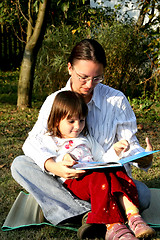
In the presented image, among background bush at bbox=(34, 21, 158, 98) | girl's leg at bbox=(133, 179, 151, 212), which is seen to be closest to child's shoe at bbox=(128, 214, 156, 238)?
girl's leg at bbox=(133, 179, 151, 212)

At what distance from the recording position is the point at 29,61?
22.8 feet

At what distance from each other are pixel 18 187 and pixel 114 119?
1359 millimetres

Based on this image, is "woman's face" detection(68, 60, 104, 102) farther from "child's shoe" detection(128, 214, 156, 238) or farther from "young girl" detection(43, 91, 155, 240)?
"child's shoe" detection(128, 214, 156, 238)

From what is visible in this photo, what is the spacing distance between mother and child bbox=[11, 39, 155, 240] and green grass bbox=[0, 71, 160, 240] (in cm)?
18

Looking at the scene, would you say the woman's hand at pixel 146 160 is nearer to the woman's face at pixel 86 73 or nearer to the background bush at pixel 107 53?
the woman's face at pixel 86 73

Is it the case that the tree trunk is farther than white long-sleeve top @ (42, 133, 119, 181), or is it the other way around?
the tree trunk

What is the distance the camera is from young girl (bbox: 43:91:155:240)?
2.45 meters

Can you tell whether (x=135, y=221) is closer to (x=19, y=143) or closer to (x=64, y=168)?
(x=64, y=168)

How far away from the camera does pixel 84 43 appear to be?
293cm

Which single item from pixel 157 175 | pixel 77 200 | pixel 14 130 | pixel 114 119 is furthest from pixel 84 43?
pixel 14 130

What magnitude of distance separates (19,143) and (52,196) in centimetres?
253

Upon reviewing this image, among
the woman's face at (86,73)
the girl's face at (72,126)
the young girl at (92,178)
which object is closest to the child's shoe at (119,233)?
the young girl at (92,178)

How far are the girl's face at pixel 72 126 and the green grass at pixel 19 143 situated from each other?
31.1 inches

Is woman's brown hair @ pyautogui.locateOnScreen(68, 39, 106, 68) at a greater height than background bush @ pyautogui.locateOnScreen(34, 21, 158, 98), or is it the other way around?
woman's brown hair @ pyautogui.locateOnScreen(68, 39, 106, 68)
